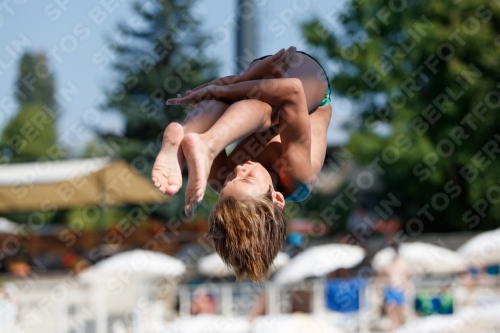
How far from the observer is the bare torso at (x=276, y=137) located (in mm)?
3779

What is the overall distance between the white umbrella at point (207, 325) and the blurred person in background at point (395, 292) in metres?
1.69

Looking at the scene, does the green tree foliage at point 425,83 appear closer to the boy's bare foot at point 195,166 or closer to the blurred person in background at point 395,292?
the blurred person in background at point 395,292

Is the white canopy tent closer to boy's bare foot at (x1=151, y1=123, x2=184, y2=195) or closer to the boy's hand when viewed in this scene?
the boy's hand

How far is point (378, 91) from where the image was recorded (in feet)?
51.6

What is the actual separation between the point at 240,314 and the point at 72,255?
6.61m

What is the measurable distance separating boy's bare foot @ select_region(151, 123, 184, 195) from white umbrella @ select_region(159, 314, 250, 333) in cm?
546

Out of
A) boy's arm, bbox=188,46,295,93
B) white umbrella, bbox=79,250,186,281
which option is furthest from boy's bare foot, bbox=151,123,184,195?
white umbrella, bbox=79,250,186,281

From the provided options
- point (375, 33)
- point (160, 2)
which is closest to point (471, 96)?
point (375, 33)

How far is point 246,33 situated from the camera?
491 centimetres

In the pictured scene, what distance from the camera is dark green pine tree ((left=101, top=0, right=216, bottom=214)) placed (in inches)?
759

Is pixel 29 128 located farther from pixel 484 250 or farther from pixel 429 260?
pixel 484 250

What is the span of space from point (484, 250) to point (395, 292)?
2731mm

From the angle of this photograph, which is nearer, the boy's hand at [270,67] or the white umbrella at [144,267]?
the boy's hand at [270,67]

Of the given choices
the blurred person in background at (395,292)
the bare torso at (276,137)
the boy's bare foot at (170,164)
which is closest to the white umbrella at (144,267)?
the blurred person in background at (395,292)
